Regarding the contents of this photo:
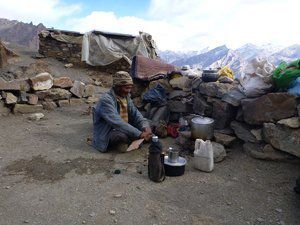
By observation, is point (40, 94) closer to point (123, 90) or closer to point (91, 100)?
point (91, 100)

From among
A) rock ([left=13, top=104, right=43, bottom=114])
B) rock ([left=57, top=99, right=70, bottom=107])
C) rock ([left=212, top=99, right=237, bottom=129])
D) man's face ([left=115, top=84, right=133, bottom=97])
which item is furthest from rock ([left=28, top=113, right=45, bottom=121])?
rock ([left=212, top=99, right=237, bottom=129])

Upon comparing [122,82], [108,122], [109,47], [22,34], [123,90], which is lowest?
[108,122]

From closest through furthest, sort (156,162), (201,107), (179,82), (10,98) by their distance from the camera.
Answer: (156,162)
(201,107)
(179,82)
(10,98)

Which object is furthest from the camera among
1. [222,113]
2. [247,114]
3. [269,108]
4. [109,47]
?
[109,47]

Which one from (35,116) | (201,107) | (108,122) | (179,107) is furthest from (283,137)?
(35,116)

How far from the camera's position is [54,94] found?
877 centimetres

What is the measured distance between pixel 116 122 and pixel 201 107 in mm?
1914

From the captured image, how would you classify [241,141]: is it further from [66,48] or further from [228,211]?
[66,48]

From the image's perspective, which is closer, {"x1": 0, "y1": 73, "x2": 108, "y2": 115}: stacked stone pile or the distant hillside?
{"x1": 0, "y1": 73, "x2": 108, "y2": 115}: stacked stone pile

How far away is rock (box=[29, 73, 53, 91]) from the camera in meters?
8.27

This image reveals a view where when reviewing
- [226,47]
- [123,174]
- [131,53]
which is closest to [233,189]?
[123,174]

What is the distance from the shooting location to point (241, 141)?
5.50m

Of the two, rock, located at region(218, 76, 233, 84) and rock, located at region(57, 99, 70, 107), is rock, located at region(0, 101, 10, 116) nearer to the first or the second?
rock, located at region(57, 99, 70, 107)

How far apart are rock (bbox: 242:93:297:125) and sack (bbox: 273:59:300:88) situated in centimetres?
22
